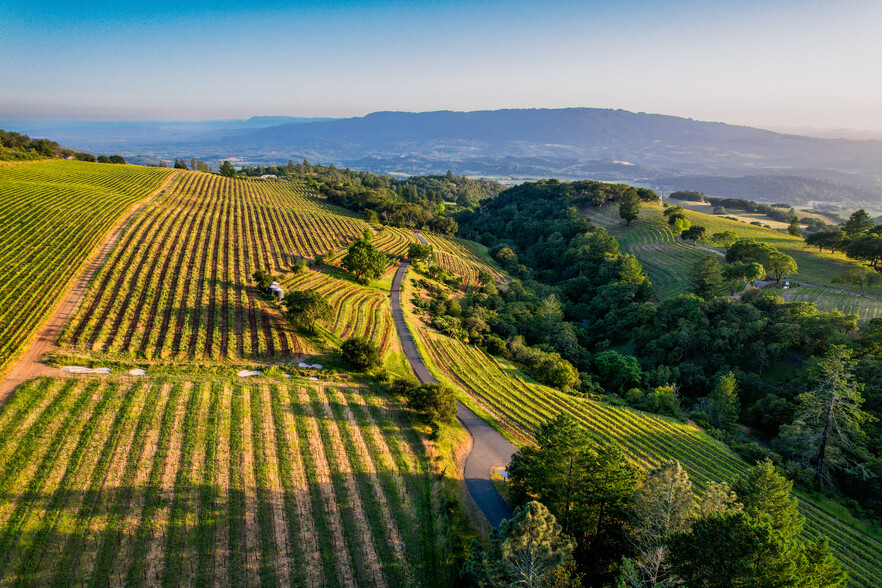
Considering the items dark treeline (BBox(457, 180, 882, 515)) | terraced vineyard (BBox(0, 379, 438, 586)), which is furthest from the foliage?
terraced vineyard (BBox(0, 379, 438, 586))

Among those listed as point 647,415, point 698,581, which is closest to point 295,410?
point 698,581

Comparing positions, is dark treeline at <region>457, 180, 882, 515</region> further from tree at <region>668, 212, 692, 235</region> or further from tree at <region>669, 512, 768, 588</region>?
tree at <region>669, 512, 768, 588</region>

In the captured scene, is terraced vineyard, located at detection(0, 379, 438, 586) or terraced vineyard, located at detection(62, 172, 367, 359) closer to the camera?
terraced vineyard, located at detection(0, 379, 438, 586)

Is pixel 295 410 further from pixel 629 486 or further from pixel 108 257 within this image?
pixel 108 257

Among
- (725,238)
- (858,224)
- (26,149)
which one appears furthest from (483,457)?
(26,149)

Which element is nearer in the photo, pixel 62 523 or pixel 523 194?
pixel 62 523

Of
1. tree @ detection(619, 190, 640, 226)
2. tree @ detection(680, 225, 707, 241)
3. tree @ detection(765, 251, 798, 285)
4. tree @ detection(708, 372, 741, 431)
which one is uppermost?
tree @ detection(619, 190, 640, 226)

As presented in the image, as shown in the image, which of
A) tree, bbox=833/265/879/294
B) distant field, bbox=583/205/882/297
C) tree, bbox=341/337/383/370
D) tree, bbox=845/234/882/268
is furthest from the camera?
distant field, bbox=583/205/882/297
